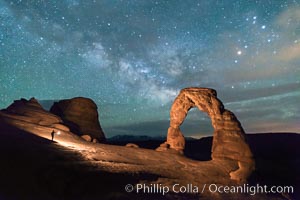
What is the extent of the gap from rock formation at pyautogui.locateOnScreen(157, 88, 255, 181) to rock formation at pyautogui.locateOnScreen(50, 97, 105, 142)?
19477mm

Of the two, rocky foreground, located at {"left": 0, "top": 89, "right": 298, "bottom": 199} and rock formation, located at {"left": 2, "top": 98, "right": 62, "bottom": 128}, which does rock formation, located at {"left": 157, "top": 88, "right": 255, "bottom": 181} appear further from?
rock formation, located at {"left": 2, "top": 98, "right": 62, "bottom": 128}

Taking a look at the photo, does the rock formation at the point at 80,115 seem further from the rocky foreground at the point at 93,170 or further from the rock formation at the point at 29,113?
the rocky foreground at the point at 93,170

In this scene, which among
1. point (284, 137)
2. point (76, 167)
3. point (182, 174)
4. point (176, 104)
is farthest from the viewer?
point (284, 137)

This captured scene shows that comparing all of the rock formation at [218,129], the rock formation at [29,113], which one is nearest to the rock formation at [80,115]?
the rock formation at [29,113]

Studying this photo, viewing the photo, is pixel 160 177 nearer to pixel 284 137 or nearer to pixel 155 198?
pixel 155 198

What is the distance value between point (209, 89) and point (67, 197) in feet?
71.2

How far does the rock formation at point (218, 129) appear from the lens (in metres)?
24.0

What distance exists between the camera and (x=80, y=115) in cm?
4703

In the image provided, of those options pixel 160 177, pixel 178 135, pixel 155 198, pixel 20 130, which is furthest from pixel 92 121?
pixel 155 198

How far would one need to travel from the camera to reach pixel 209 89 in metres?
29.7

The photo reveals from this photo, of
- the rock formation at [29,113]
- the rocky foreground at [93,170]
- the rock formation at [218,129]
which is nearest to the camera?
the rocky foreground at [93,170]

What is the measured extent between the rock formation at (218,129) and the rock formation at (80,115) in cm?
1948

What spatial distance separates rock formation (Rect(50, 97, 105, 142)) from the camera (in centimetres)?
4522

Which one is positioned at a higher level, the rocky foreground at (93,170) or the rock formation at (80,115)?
the rock formation at (80,115)
